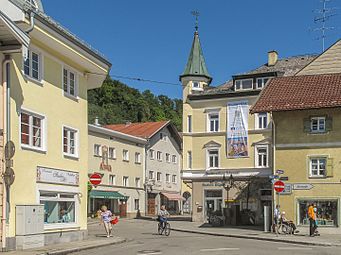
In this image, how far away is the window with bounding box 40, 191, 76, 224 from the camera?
22438 millimetres

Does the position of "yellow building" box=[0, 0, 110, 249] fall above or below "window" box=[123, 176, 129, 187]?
above

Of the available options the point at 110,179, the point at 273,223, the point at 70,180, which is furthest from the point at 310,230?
the point at 110,179

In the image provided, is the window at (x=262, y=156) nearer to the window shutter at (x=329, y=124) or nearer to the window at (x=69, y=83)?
the window shutter at (x=329, y=124)

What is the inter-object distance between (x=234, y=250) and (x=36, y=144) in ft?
26.2

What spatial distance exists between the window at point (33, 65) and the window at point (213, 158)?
29409mm

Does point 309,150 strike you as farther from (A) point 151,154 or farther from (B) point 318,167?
(A) point 151,154

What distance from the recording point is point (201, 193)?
4959 centimetres

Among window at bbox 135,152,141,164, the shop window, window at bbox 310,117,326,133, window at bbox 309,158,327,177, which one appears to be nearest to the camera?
the shop window

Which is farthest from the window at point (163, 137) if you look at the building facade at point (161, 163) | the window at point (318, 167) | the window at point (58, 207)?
the window at point (58, 207)

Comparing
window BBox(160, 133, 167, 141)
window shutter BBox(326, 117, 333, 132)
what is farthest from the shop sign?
window BBox(160, 133, 167, 141)

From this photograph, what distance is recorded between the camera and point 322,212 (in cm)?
3316

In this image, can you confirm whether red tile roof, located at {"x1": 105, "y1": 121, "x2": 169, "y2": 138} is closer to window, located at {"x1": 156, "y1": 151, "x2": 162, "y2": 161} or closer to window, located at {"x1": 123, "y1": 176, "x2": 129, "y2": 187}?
window, located at {"x1": 156, "y1": 151, "x2": 162, "y2": 161}

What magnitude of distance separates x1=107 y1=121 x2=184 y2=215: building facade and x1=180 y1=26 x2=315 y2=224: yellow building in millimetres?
13220

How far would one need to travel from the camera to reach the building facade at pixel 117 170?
53.9 meters
